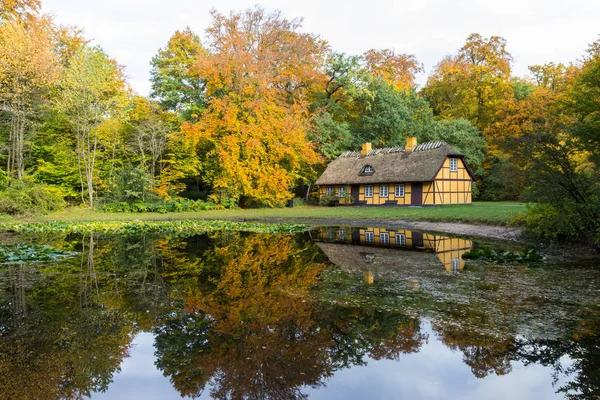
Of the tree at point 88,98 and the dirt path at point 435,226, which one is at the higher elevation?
the tree at point 88,98

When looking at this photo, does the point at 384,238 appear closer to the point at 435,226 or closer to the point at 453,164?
the point at 435,226

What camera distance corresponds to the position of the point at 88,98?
25.2 metres

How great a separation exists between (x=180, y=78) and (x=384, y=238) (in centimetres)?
2271

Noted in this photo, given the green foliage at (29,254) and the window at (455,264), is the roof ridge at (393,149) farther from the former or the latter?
the green foliage at (29,254)

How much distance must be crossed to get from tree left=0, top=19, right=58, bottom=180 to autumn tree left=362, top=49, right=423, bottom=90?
2672cm

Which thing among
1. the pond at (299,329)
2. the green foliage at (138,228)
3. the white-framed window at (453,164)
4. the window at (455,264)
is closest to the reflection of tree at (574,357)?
the pond at (299,329)

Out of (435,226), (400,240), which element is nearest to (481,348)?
(400,240)

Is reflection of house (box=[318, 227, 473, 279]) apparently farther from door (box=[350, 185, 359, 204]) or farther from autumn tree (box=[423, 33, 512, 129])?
autumn tree (box=[423, 33, 512, 129])

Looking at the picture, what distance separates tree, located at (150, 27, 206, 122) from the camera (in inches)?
1187

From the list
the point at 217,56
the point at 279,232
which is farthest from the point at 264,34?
the point at 279,232

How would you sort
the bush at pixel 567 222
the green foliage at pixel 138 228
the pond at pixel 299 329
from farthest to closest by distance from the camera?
the green foliage at pixel 138 228
the bush at pixel 567 222
the pond at pixel 299 329

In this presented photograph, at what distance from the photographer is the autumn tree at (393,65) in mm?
40250

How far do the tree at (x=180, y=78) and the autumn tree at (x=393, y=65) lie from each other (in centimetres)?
1667

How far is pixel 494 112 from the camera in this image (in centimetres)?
3725
